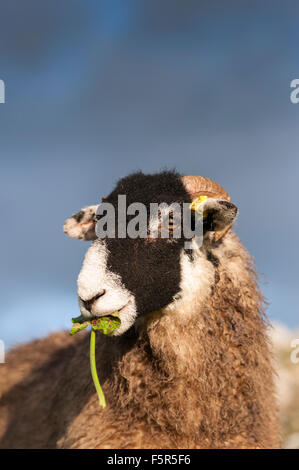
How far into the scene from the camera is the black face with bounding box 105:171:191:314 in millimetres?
5195

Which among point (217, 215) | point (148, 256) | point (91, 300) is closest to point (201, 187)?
point (217, 215)

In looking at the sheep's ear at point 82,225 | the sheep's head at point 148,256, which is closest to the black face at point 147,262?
the sheep's head at point 148,256

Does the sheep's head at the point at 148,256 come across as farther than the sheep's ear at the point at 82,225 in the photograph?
No

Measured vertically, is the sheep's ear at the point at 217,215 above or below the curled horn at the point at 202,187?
below

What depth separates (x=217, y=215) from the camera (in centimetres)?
581

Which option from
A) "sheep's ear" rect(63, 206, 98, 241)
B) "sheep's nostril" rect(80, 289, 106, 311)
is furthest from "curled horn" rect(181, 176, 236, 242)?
"sheep's nostril" rect(80, 289, 106, 311)

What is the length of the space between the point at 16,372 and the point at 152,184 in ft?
18.2

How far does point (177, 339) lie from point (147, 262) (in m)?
1.08

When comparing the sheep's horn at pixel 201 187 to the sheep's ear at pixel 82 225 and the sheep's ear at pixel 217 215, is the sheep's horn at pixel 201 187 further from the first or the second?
the sheep's ear at pixel 82 225

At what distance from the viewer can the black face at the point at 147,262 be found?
205 inches

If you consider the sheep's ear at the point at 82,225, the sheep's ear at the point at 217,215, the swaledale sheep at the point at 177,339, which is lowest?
the swaledale sheep at the point at 177,339

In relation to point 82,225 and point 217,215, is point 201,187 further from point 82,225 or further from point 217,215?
point 82,225

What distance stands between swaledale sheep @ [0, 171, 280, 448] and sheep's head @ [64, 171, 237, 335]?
0.01m
